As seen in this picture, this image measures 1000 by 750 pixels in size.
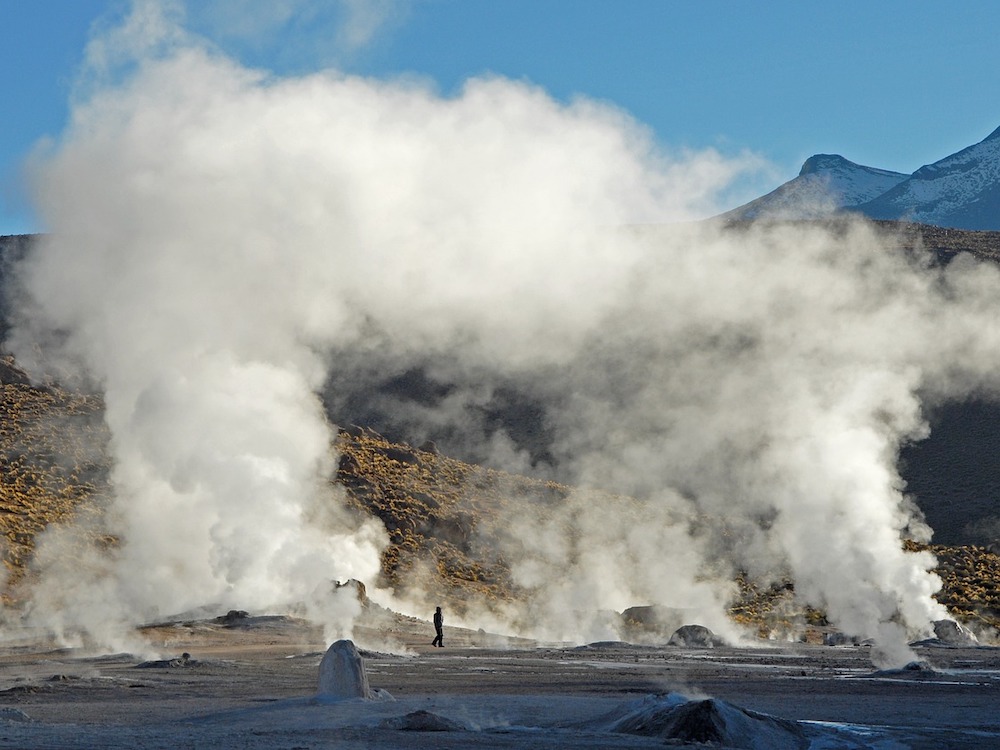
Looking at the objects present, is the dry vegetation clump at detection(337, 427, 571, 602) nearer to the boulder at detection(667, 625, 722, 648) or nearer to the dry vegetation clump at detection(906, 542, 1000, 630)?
the boulder at detection(667, 625, 722, 648)

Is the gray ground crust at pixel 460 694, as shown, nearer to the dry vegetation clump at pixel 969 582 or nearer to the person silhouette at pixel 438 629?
the person silhouette at pixel 438 629

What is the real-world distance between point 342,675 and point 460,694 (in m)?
2.71

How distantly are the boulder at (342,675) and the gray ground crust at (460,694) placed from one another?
0.83 feet

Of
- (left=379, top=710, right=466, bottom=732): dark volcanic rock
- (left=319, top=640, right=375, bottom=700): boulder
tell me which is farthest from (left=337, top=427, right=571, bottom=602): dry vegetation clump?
(left=379, top=710, right=466, bottom=732): dark volcanic rock

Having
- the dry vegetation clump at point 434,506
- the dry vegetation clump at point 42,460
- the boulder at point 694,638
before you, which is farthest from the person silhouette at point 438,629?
the dry vegetation clump at point 42,460

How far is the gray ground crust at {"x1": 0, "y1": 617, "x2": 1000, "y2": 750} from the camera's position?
13359 millimetres

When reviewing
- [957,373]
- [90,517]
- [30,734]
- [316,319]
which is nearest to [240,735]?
[30,734]

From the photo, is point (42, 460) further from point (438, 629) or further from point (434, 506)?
point (438, 629)

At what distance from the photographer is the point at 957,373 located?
85.7m

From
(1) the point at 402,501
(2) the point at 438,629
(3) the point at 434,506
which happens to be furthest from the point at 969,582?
(2) the point at 438,629

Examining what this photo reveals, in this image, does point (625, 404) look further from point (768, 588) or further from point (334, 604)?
point (334, 604)

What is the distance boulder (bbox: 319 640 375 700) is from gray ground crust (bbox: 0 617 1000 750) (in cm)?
25

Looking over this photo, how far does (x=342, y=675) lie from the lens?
55.7 feet

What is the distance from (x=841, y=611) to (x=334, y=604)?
60.0ft
